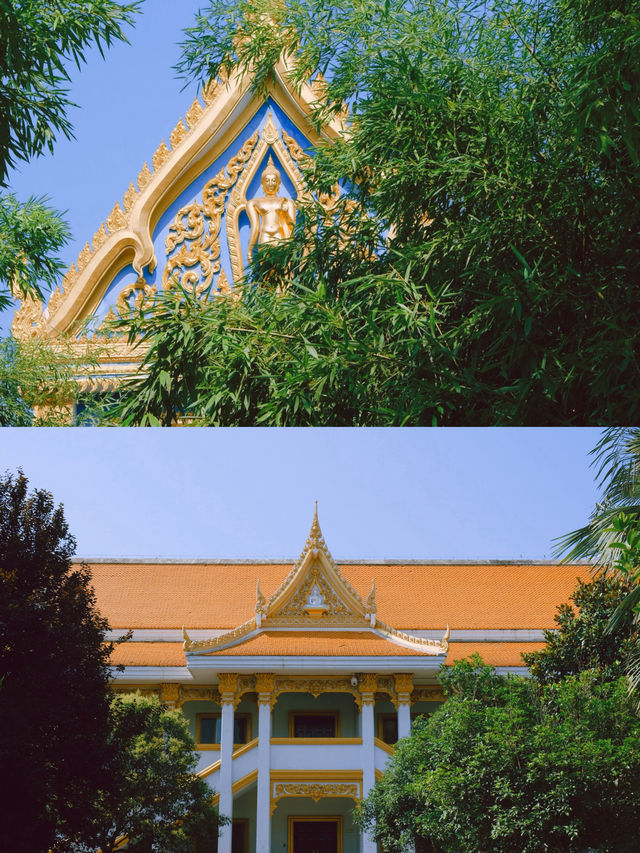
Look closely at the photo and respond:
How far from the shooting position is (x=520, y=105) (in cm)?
334

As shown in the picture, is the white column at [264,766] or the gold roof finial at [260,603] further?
the gold roof finial at [260,603]

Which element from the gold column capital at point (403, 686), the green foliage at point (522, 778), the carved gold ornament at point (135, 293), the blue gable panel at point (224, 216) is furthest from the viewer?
the blue gable panel at point (224, 216)

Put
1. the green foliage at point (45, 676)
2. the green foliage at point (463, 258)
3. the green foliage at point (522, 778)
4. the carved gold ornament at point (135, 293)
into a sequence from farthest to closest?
the carved gold ornament at point (135, 293)
the green foliage at point (463, 258)
the green foliage at point (522, 778)
the green foliage at point (45, 676)

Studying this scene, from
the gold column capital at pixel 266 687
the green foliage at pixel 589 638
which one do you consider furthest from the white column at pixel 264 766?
the green foliage at pixel 589 638

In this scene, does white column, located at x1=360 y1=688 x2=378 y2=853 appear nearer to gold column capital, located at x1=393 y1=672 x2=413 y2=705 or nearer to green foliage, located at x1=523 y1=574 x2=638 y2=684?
gold column capital, located at x1=393 y1=672 x2=413 y2=705

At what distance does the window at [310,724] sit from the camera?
2.85m

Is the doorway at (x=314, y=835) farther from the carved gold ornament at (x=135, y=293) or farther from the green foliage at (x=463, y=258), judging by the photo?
the carved gold ornament at (x=135, y=293)

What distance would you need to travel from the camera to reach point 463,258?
129 inches

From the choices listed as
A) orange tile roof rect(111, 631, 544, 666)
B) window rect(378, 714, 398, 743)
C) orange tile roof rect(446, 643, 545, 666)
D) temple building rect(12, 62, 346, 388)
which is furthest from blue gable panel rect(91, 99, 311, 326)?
window rect(378, 714, 398, 743)

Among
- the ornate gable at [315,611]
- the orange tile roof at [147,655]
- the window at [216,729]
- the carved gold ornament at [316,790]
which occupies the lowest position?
the carved gold ornament at [316,790]

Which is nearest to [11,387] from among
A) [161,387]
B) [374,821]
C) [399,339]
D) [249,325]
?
[161,387]

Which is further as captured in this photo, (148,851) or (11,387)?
(11,387)

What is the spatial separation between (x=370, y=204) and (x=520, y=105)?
2.36 ft

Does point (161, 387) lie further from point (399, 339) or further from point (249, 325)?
point (399, 339)
